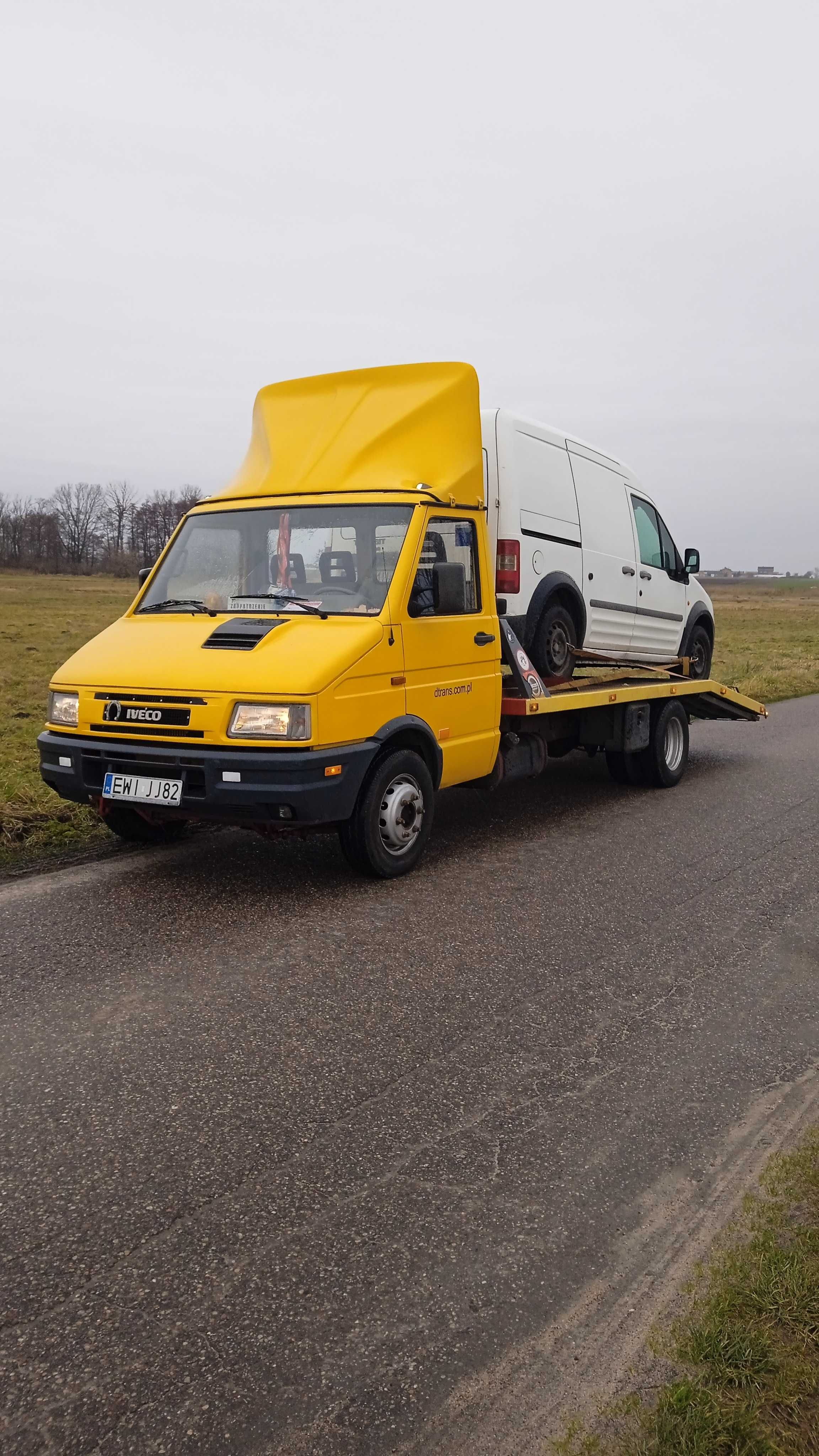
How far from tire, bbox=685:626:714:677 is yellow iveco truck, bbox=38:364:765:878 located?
383 cm

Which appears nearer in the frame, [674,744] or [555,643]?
[555,643]

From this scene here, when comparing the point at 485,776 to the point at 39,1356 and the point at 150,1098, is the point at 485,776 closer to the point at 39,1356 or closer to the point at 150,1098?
the point at 150,1098

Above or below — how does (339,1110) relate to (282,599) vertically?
below

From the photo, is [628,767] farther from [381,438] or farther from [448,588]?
[381,438]

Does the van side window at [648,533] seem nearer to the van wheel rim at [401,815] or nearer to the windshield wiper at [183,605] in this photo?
the van wheel rim at [401,815]

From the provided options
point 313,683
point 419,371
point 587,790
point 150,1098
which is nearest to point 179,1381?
point 150,1098

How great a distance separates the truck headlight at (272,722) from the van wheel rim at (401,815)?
2.54 ft

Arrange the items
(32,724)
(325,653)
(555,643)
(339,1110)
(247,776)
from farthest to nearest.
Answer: (32,724)
(555,643)
(325,653)
(247,776)
(339,1110)

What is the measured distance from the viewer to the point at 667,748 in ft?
30.9

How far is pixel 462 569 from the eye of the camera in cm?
645

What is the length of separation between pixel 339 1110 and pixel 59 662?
1648cm

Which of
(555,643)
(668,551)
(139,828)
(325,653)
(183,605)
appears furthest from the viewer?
(668,551)

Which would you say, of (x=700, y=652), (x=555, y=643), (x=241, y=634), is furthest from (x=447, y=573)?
(x=700, y=652)

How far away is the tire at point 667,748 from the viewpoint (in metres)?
9.27
